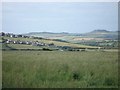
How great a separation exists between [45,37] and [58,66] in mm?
5460

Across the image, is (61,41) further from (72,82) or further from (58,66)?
(72,82)

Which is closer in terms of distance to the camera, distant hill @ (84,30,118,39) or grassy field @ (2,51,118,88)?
grassy field @ (2,51,118,88)

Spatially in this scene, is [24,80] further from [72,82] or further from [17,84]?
[72,82]

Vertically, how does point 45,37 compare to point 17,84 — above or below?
above

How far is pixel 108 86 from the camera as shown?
9.12m

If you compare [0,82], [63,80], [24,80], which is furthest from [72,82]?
[0,82]

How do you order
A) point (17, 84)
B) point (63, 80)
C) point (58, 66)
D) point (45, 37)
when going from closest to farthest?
point (17, 84), point (63, 80), point (58, 66), point (45, 37)

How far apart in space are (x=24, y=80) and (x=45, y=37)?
7.23m

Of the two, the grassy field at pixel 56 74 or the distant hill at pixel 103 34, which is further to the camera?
the distant hill at pixel 103 34

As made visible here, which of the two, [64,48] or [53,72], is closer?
[53,72]

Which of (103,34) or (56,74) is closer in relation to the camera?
(56,74)

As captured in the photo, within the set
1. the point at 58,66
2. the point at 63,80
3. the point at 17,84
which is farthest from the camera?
the point at 58,66

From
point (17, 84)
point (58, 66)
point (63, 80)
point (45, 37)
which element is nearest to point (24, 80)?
point (17, 84)

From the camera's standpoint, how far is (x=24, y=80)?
29.7 ft
